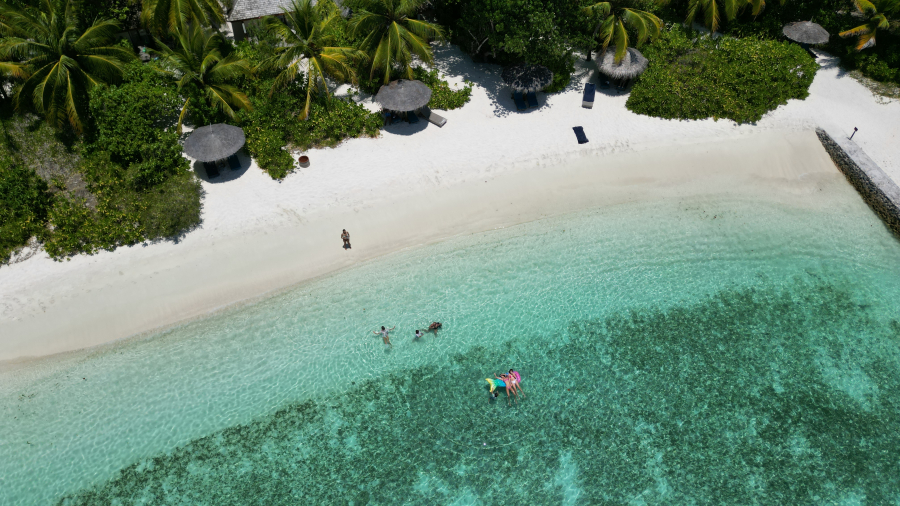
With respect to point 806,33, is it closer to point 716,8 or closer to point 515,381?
point 716,8

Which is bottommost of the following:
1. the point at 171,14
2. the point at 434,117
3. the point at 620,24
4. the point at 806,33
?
the point at 434,117

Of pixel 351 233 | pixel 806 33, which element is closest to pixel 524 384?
pixel 351 233

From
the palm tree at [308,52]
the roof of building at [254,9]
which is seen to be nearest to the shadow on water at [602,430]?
the palm tree at [308,52]

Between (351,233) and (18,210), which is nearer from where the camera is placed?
(18,210)

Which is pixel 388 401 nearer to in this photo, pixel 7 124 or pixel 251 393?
pixel 251 393

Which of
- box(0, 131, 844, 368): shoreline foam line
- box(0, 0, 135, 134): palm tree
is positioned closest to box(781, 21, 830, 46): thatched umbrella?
box(0, 131, 844, 368): shoreline foam line

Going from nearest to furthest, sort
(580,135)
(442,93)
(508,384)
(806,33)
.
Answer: (508,384), (580,135), (442,93), (806,33)

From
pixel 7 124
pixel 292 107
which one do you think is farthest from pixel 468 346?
pixel 7 124
